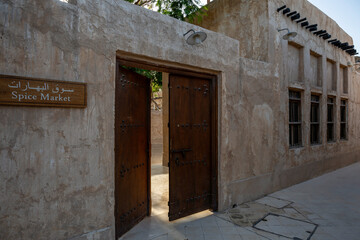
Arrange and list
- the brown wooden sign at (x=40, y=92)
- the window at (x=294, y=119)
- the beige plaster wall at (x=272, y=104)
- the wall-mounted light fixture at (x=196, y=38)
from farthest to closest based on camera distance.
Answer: the window at (x=294, y=119) → the beige plaster wall at (x=272, y=104) → the wall-mounted light fixture at (x=196, y=38) → the brown wooden sign at (x=40, y=92)

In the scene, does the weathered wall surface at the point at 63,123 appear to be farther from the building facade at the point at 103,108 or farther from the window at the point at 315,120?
the window at the point at 315,120

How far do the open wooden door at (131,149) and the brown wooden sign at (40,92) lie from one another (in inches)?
21.9

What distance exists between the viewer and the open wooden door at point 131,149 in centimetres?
298

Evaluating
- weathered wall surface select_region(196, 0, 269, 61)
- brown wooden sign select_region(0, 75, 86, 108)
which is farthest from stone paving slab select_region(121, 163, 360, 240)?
weathered wall surface select_region(196, 0, 269, 61)

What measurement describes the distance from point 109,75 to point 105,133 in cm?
69

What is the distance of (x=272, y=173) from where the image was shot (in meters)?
5.02

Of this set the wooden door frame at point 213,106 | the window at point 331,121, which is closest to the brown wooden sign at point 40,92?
the wooden door frame at point 213,106

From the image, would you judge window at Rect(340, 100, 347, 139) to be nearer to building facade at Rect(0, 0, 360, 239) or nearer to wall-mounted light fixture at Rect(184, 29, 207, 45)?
building facade at Rect(0, 0, 360, 239)

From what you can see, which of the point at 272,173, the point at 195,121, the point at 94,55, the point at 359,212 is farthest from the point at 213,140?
the point at 359,212

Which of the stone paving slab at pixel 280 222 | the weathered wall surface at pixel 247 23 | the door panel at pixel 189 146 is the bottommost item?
the stone paving slab at pixel 280 222

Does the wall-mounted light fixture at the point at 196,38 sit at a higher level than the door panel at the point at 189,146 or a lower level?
higher

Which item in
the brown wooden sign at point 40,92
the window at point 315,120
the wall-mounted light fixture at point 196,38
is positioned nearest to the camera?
the brown wooden sign at point 40,92

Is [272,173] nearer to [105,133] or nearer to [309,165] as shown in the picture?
[309,165]

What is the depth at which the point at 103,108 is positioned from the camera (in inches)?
105
